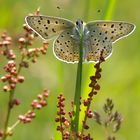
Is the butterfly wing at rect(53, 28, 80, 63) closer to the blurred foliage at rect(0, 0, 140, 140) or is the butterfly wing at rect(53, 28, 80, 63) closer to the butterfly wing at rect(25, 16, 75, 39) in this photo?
the butterfly wing at rect(25, 16, 75, 39)

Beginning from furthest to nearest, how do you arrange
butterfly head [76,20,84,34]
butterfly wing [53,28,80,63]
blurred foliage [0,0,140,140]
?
1. blurred foliage [0,0,140,140]
2. butterfly wing [53,28,80,63]
3. butterfly head [76,20,84,34]

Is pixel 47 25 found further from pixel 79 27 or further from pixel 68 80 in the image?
pixel 68 80

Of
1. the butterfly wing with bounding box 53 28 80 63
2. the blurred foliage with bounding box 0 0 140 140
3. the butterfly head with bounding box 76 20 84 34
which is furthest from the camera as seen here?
the blurred foliage with bounding box 0 0 140 140

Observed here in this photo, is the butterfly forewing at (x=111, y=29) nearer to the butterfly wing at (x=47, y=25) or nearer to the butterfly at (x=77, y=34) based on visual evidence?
the butterfly at (x=77, y=34)

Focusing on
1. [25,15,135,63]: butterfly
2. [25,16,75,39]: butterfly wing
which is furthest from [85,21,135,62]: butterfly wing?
[25,16,75,39]: butterfly wing

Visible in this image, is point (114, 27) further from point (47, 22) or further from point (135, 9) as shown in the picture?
point (135, 9)

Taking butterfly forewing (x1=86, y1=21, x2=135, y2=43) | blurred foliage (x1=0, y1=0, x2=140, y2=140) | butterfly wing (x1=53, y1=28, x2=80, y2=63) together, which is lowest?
blurred foliage (x1=0, y1=0, x2=140, y2=140)

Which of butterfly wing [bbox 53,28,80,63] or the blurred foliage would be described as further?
the blurred foliage

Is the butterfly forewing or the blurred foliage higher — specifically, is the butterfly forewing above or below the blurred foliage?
above
